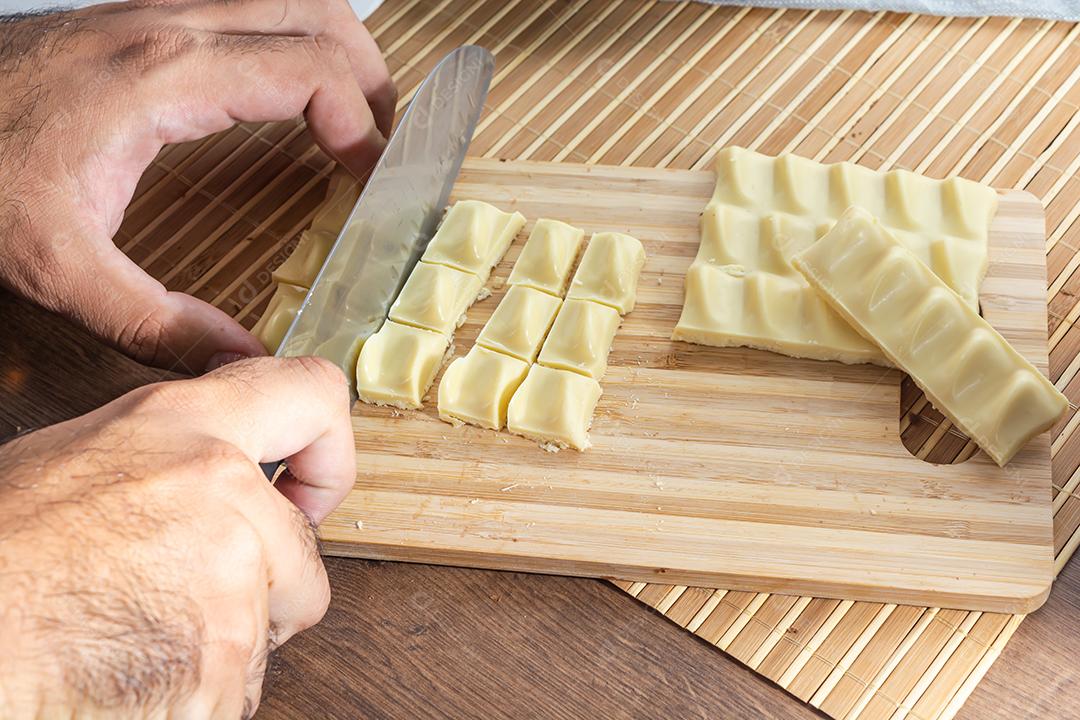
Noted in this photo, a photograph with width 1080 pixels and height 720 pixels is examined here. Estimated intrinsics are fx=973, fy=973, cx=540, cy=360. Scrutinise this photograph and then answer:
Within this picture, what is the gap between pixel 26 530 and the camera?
1075 mm

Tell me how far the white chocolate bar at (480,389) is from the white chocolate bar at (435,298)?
0.41 ft

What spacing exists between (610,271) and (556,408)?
15.5 inches

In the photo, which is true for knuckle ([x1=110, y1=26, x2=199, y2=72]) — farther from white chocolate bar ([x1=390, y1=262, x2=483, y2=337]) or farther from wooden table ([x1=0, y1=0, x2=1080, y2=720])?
white chocolate bar ([x1=390, y1=262, x2=483, y2=337])

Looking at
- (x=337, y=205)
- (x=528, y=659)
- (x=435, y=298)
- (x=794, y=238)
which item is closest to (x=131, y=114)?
(x=337, y=205)

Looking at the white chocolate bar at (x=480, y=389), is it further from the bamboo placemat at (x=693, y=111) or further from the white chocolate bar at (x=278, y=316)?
the bamboo placemat at (x=693, y=111)

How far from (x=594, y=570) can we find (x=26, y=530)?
114 centimetres

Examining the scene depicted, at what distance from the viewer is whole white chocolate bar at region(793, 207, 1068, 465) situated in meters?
1.96


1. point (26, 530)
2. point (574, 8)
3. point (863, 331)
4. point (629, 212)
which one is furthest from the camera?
point (574, 8)

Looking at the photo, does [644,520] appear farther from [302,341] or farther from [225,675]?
[225,675]

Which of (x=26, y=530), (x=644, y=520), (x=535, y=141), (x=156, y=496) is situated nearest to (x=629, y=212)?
(x=535, y=141)

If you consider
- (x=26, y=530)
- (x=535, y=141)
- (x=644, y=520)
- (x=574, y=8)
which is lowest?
(x=644, y=520)

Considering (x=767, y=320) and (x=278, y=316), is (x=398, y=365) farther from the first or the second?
(x=767, y=320)

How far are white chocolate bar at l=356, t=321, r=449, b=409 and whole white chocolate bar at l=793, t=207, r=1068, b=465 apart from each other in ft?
2.77

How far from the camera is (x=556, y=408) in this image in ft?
6.76
